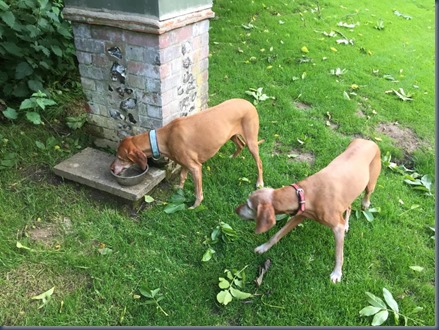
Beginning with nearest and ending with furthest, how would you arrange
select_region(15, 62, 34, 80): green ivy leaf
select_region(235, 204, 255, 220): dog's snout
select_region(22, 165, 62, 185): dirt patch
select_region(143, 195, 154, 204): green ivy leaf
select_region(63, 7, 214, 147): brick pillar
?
select_region(235, 204, 255, 220): dog's snout < select_region(63, 7, 214, 147): brick pillar < select_region(143, 195, 154, 204): green ivy leaf < select_region(22, 165, 62, 185): dirt patch < select_region(15, 62, 34, 80): green ivy leaf

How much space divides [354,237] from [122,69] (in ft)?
10.0

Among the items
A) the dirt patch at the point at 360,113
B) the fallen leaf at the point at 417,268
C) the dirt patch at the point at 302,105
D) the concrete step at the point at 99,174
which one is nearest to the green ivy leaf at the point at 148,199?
the concrete step at the point at 99,174

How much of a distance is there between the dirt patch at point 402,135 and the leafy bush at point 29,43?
4.83 meters

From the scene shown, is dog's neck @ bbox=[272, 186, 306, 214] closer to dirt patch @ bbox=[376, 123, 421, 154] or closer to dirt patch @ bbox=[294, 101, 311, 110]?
dirt patch @ bbox=[376, 123, 421, 154]

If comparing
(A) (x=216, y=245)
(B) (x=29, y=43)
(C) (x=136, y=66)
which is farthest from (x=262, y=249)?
(B) (x=29, y=43)

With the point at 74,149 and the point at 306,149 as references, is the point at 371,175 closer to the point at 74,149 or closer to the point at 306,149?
the point at 306,149

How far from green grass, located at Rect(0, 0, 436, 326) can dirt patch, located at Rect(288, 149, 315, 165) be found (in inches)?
3.0

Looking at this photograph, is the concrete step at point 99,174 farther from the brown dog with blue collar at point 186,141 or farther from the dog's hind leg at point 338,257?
the dog's hind leg at point 338,257

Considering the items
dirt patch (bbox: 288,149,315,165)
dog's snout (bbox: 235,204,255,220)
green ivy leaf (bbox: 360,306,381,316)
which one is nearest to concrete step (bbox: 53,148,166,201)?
dog's snout (bbox: 235,204,255,220)

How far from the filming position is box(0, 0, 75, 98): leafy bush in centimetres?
482

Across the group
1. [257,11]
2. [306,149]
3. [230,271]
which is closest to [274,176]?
[306,149]

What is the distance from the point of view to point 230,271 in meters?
3.53

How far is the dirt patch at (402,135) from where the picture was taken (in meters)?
5.62

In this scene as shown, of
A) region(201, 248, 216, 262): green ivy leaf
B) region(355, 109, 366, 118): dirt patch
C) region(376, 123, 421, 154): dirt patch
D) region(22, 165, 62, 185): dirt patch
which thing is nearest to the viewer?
region(201, 248, 216, 262): green ivy leaf
